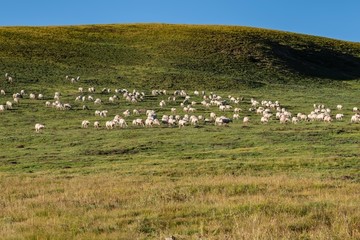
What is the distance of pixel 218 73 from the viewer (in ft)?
252

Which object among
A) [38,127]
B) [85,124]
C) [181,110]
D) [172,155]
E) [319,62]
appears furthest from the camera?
[319,62]

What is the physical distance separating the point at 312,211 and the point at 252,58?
7610cm

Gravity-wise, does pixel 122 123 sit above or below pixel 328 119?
below

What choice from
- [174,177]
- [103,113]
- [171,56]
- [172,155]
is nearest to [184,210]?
[174,177]

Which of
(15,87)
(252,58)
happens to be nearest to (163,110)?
(15,87)

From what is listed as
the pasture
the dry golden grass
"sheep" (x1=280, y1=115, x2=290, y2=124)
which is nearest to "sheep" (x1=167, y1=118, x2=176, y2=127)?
the pasture

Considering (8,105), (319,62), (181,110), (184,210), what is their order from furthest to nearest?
1. (319,62)
2. (181,110)
3. (8,105)
4. (184,210)

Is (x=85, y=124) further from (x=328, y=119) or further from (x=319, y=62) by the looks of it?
(x=319, y=62)

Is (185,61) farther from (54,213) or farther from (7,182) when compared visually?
(54,213)

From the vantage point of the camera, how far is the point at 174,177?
813 inches

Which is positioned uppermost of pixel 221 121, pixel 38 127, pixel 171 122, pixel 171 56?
pixel 171 56

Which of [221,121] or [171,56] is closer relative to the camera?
[221,121]

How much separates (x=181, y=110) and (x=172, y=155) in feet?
64.9

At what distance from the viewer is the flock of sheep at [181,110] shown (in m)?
40.1
